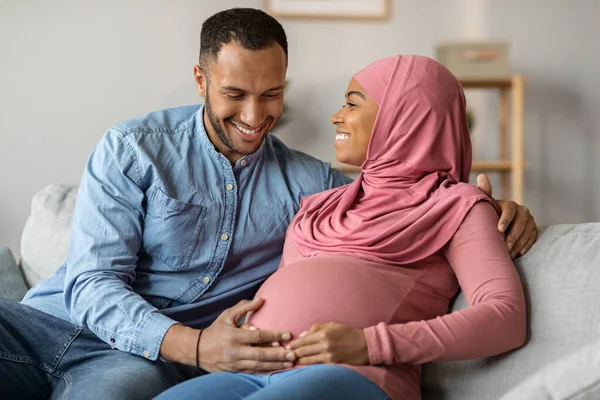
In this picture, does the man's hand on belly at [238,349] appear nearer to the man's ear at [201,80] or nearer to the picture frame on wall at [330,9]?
the man's ear at [201,80]

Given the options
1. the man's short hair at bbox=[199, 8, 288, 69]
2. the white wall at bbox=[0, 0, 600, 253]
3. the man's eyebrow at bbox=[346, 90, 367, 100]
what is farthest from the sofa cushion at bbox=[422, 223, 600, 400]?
the white wall at bbox=[0, 0, 600, 253]

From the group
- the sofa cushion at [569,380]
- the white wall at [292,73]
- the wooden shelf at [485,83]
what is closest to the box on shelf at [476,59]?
the wooden shelf at [485,83]

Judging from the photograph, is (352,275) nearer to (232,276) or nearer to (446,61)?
(232,276)

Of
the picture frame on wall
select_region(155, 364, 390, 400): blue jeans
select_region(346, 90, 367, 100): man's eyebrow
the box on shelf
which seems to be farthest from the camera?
the picture frame on wall

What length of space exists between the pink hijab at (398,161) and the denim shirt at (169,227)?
0.52 ft

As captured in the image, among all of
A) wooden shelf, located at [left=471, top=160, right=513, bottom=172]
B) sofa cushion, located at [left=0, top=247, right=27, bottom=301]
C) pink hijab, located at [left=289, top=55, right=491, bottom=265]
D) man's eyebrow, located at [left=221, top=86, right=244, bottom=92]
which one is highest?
→ man's eyebrow, located at [left=221, top=86, right=244, bottom=92]

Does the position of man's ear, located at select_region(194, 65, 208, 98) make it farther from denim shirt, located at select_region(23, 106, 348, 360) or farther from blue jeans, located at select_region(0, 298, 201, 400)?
blue jeans, located at select_region(0, 298, 201, 400)

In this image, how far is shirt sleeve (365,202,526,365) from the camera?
1.26m

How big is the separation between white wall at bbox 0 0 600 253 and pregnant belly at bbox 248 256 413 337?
232cm

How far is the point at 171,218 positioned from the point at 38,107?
220cm

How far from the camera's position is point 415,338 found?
1260mm

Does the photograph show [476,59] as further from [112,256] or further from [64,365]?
[64,365]

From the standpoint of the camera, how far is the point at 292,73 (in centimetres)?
373

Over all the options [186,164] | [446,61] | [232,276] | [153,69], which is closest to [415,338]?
[232,276]
